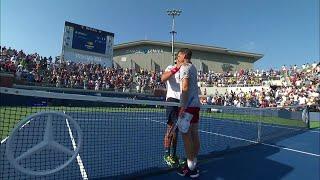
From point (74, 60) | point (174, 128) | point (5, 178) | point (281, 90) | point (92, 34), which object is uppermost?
point (92, 34)

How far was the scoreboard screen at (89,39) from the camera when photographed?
36688 mm

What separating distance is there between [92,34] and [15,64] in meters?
11.7

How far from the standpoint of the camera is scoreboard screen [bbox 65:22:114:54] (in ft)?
120

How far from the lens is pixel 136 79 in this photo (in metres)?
40.9

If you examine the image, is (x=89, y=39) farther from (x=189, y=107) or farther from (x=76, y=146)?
(x=76, y=146)

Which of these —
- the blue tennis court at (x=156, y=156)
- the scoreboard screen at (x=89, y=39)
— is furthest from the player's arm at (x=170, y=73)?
the scoreboard screen at (x=89, y=39)

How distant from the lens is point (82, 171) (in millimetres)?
5820

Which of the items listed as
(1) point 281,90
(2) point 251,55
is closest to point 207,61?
(2) point 251,55

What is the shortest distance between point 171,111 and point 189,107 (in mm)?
600

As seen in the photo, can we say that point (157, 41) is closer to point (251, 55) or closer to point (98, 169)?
point (251, 55)

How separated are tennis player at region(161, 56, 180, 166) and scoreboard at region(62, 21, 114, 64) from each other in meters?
31.0

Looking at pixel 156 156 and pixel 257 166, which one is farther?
pixel 156 156

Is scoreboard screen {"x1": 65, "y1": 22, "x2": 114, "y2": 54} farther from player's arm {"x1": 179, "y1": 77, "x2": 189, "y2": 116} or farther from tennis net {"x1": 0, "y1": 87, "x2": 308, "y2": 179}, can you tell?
player's arm {"x1": 179, "y1": 77, "x2": 189, "y2": 116}

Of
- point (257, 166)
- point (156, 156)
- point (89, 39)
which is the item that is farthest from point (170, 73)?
point (89, 39)
